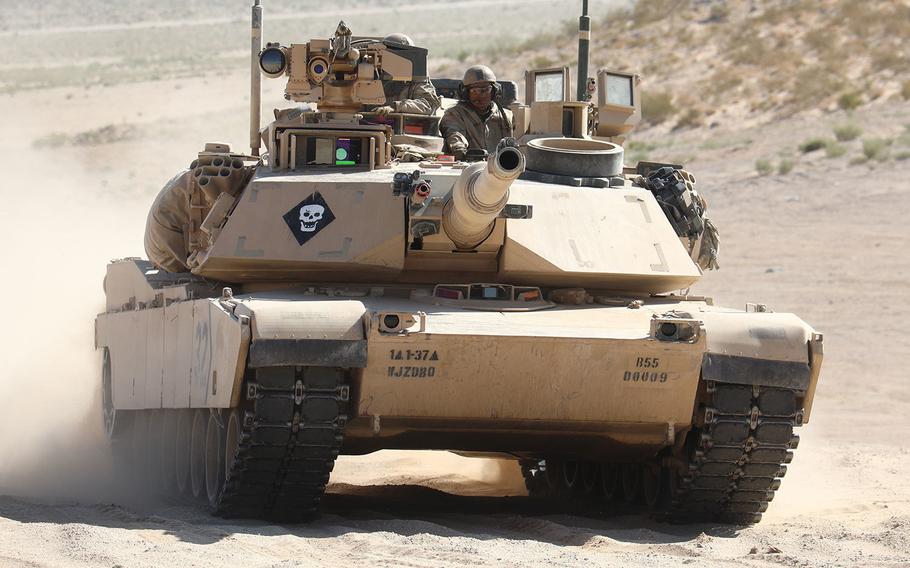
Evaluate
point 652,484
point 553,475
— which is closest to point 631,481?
point 652,484

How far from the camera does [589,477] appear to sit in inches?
571

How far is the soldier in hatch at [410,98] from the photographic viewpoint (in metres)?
14.7

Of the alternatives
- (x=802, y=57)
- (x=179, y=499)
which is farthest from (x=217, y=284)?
(x=802, y=57)

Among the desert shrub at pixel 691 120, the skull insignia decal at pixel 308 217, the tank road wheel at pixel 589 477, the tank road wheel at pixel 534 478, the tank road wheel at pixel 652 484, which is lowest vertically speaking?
the tank road wheel at pixel 534 478

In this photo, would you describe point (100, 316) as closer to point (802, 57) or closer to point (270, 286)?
point (270, 286)

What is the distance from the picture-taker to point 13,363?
18562mm

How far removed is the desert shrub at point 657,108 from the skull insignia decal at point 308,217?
1027 inches

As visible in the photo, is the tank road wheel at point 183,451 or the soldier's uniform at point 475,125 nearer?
the tank road wheel at point 183,451

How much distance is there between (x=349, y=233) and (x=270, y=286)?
73cm

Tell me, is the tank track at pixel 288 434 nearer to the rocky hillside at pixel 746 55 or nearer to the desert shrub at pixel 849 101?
the desert shrub at pixel 849 101

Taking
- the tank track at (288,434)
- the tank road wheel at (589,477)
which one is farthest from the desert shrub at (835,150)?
the tank track at (288,434)

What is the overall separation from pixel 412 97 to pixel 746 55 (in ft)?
89.3

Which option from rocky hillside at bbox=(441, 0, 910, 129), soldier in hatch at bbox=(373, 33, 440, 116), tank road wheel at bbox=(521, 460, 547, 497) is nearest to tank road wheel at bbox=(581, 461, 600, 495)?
tank road wheel at bbox=(521, 460, 547, 497)

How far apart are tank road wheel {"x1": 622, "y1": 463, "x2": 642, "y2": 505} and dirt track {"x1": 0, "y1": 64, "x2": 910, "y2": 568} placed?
0.57 metres
